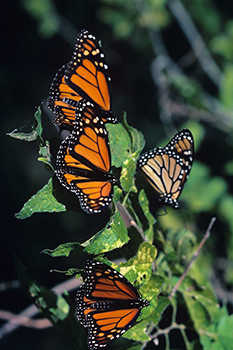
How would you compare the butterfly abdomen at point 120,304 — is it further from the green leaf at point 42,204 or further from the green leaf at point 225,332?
the green leaf at point 225,332

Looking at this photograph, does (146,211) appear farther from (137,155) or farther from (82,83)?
(82,83)

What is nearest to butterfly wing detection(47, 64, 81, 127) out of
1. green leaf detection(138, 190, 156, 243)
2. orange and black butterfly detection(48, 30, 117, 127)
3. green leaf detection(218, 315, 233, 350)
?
orange and black butterfly detection(48, 30, 117, 127)

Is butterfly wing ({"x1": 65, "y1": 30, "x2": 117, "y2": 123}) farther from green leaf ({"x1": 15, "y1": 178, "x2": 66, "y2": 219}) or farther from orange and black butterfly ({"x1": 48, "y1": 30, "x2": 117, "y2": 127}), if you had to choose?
green leaf ({"x1": 15, "y1": 178, "x2": 66, "y2": 219})


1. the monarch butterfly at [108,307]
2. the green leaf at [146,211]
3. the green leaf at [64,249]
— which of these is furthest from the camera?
the green leaf at [146,211]

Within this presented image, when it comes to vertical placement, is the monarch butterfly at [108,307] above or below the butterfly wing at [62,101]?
below

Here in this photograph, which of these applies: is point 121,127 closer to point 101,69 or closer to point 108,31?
point 101,69

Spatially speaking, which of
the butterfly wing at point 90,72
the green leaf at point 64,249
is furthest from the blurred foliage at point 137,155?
the butterfly wing at point 90,72

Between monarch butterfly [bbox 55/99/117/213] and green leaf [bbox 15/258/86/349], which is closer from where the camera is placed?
monarch butterfly [bbox 55/99/117/213]
